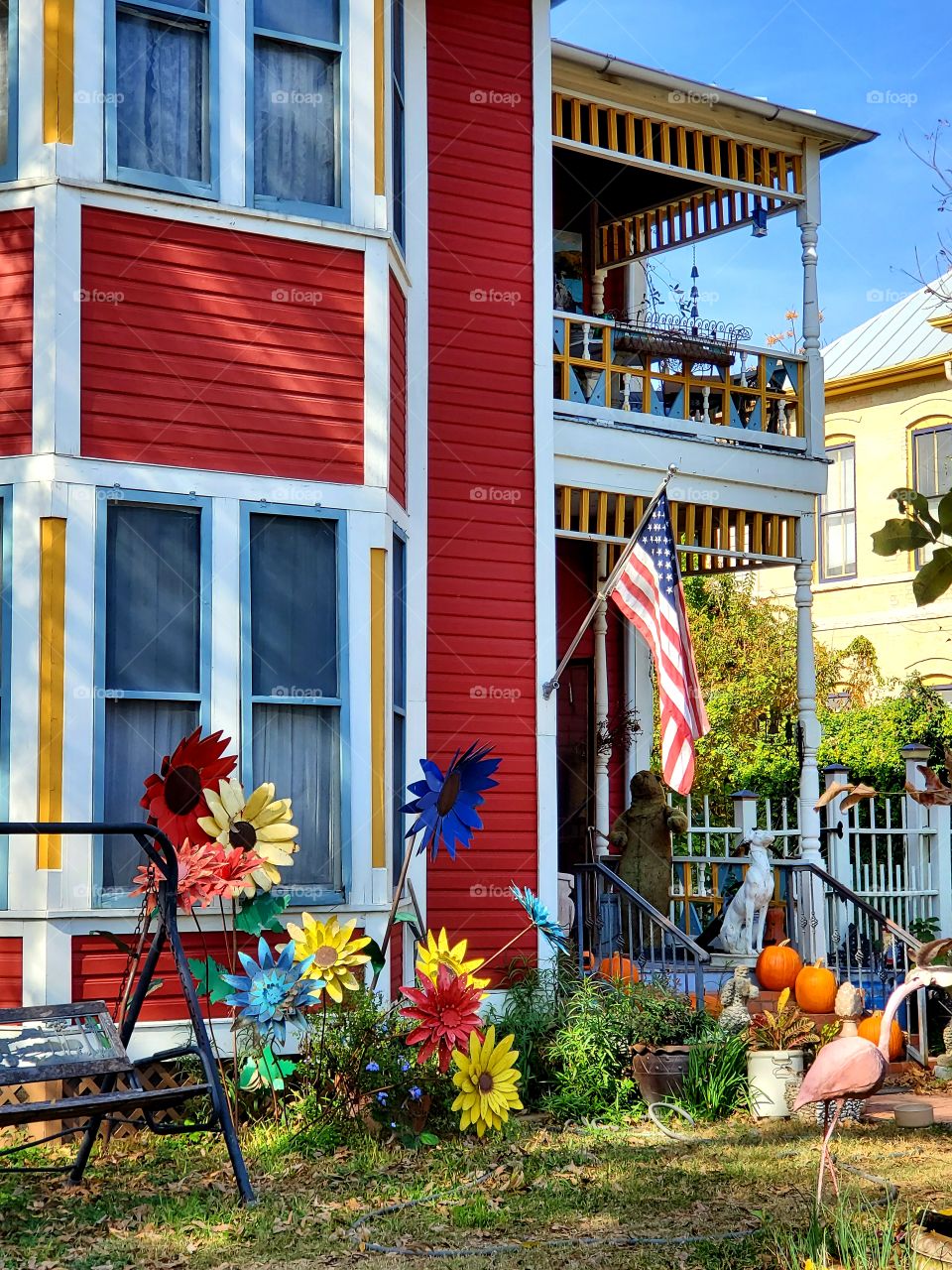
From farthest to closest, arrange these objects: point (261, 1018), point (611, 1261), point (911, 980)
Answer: point (261, 1018), point (611, 1261), point (911, 980)

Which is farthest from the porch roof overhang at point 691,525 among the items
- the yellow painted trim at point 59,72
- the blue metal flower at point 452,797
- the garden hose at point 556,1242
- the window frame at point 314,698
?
the garden hose at point 556,1242

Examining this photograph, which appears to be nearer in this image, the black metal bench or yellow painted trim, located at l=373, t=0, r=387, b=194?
the black metal bench

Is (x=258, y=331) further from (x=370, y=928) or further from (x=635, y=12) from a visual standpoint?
(x=635, y=12)

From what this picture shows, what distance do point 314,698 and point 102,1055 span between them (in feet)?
8.52

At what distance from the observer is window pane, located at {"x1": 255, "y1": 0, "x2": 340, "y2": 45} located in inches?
321

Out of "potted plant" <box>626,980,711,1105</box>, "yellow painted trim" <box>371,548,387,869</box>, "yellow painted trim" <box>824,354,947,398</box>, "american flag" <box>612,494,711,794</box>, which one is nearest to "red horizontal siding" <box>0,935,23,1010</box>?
"yellow painted trim" <box>371,548,387,869</box>

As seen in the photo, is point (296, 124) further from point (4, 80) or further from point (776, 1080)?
point (776, 1080)

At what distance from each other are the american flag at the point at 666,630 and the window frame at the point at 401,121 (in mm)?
2362

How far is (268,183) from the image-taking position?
816 centimetres

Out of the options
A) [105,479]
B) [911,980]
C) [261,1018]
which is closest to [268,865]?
[261,1018]

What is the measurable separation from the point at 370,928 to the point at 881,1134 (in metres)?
2.93

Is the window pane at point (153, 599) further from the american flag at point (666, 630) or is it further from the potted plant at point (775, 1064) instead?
Result: the potted plant at point (775, 1064)

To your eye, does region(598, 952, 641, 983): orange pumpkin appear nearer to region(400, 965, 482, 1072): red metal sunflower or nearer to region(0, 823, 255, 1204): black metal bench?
region(400, 965, 482, 1072): red metal sunflower

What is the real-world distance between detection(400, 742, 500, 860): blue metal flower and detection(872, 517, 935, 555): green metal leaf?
15.1 ft
